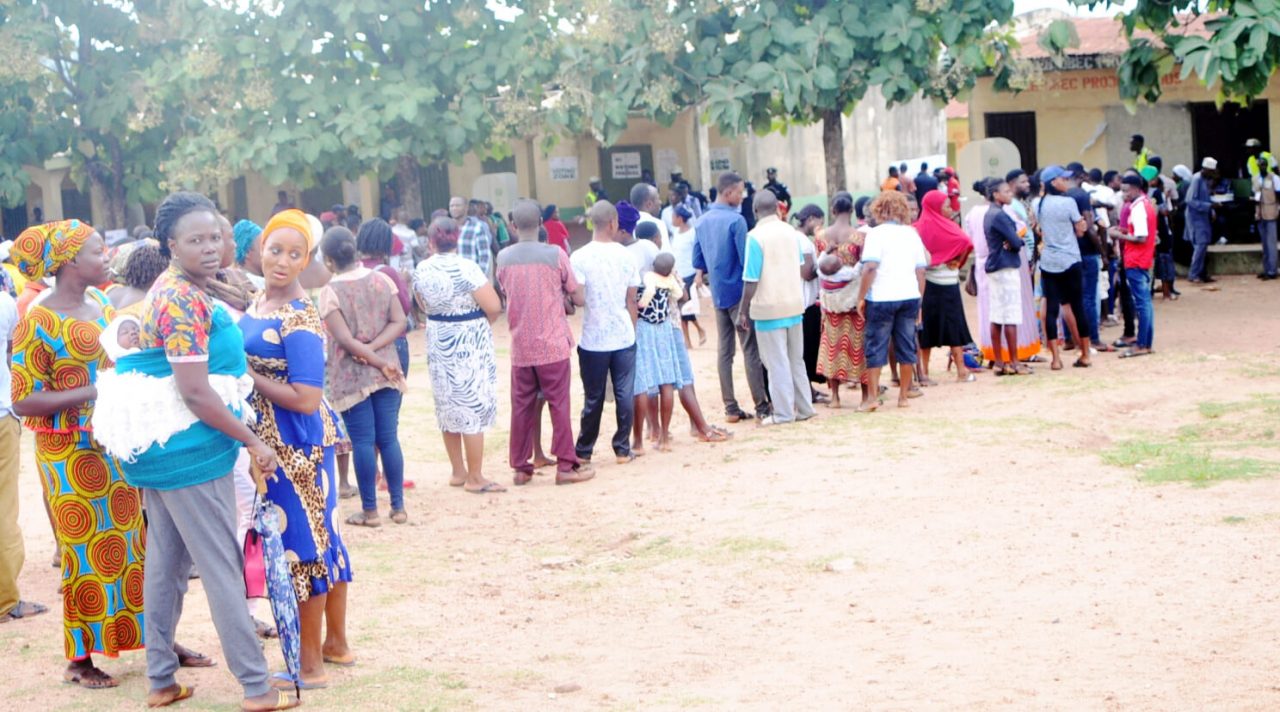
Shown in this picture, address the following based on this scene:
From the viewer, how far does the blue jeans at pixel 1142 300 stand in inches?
521

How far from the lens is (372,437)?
335 inches

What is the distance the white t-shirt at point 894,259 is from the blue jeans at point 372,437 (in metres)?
4.12

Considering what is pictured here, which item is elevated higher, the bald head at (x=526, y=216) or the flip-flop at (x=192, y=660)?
the bald head at (x=526, y=216)

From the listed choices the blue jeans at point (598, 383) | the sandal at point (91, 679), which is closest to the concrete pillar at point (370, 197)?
the blue jeans at point (598, 383)

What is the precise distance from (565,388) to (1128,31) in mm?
9264

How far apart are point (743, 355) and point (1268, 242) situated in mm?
11112

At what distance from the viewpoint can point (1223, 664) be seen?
5090 mm

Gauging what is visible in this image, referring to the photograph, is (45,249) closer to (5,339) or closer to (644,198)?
(5,339)

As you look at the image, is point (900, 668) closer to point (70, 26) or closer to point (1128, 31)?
point (1128, 31)

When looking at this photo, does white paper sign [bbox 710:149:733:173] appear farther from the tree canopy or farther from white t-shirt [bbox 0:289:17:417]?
white t-shirt [bbox 0:289:17:417]

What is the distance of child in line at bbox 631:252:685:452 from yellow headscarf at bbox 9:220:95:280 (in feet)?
16.4

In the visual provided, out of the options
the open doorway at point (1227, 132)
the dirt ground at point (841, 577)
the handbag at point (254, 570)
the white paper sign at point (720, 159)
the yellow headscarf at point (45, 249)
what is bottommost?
the dirt ground at point (841, 577)

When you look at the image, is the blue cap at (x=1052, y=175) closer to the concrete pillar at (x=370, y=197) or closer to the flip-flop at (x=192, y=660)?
the flip-flop at (x=192, y=660)

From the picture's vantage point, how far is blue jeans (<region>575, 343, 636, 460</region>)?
983 centimetres
